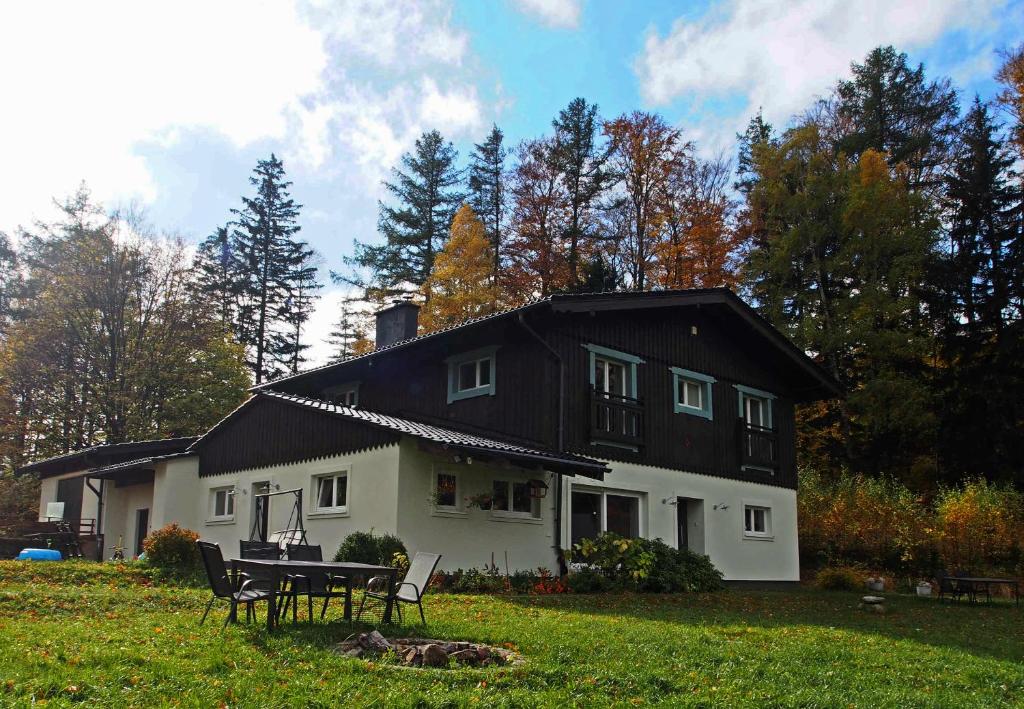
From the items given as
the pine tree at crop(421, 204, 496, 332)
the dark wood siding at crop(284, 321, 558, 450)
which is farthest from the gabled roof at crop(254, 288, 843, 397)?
the pine tree at crop(421, 204, 496, 332)

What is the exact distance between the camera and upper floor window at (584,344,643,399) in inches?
675

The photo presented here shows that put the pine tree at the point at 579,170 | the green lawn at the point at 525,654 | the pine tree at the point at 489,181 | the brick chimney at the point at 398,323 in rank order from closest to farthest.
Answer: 1. the green lawn at the point at 525,654
2. the brick chimney at the point at 398,323
3. the pine tree at the point at 579,170
4. the pine tree at the point at 489,181

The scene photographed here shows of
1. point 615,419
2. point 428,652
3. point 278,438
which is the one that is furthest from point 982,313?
point 428,652

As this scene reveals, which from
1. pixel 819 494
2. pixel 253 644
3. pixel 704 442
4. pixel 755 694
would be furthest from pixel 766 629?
pixel 819 494

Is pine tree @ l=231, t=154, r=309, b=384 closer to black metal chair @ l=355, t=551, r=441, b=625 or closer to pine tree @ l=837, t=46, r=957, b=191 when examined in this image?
pine tree @ l=837, t=46, r=957, b=191

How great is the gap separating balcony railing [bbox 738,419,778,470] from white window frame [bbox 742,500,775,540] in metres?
0.87

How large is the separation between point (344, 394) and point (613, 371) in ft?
23.2

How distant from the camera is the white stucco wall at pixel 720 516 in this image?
17359 millimetres

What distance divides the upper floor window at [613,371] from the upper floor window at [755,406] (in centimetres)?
384

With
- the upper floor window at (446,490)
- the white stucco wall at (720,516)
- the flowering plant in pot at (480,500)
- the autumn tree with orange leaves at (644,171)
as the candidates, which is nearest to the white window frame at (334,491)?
the upper floor window at (446,490)

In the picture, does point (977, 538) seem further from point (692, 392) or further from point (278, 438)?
point (278, 438)

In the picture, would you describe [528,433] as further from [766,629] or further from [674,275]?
[674,275]

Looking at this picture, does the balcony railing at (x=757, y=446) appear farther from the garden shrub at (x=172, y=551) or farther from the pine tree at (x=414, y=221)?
the pine tree at (x=414, y=221)

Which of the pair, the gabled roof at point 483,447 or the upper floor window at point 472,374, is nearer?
the gabled roof at point 483,447
